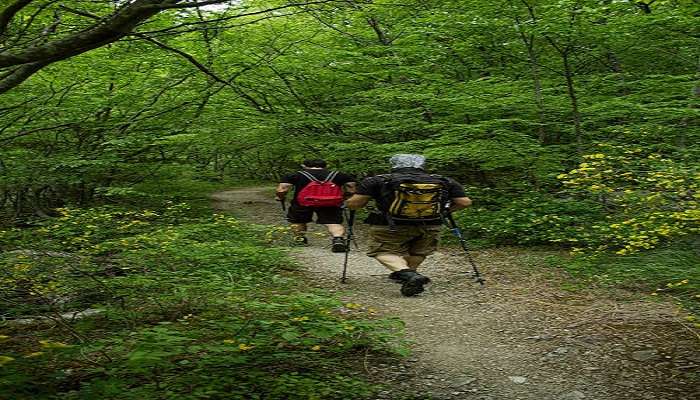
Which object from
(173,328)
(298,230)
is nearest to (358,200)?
(173,328)

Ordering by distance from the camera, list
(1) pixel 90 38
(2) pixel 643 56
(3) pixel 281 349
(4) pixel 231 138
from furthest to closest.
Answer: (4) pixel 231 138 → (2) pixel 643 56 → (3) pixel 281 349 → (1) pixel 90 38

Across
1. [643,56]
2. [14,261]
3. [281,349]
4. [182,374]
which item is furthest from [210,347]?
[643,56]

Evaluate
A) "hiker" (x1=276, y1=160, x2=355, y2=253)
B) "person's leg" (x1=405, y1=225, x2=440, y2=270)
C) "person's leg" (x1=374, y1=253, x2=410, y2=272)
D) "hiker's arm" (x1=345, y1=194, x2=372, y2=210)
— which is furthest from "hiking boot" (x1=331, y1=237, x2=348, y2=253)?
"hiker's arm" (x1=345, y1=194, x2=372, y2=210)

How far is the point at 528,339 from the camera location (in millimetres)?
5039

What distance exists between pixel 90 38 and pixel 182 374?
2.19 meters

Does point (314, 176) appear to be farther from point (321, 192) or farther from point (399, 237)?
point (399, 237)

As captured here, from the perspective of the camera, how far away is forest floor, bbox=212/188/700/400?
13.0ft

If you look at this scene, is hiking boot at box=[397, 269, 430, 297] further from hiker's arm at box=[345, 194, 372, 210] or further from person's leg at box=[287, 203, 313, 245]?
person's leg at box=[287, 203, 313, 245]

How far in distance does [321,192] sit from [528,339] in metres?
5.26

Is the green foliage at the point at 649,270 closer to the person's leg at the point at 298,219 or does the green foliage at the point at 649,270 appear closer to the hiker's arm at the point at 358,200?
the hiker's arm at the point at 358,200

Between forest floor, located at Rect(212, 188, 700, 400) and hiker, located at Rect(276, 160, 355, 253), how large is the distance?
1.91 meters

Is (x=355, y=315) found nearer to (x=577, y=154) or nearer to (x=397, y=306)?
(x=397, y=306)

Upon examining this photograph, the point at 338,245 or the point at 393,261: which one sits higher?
the point at 393,261

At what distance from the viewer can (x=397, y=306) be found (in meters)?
6.15
